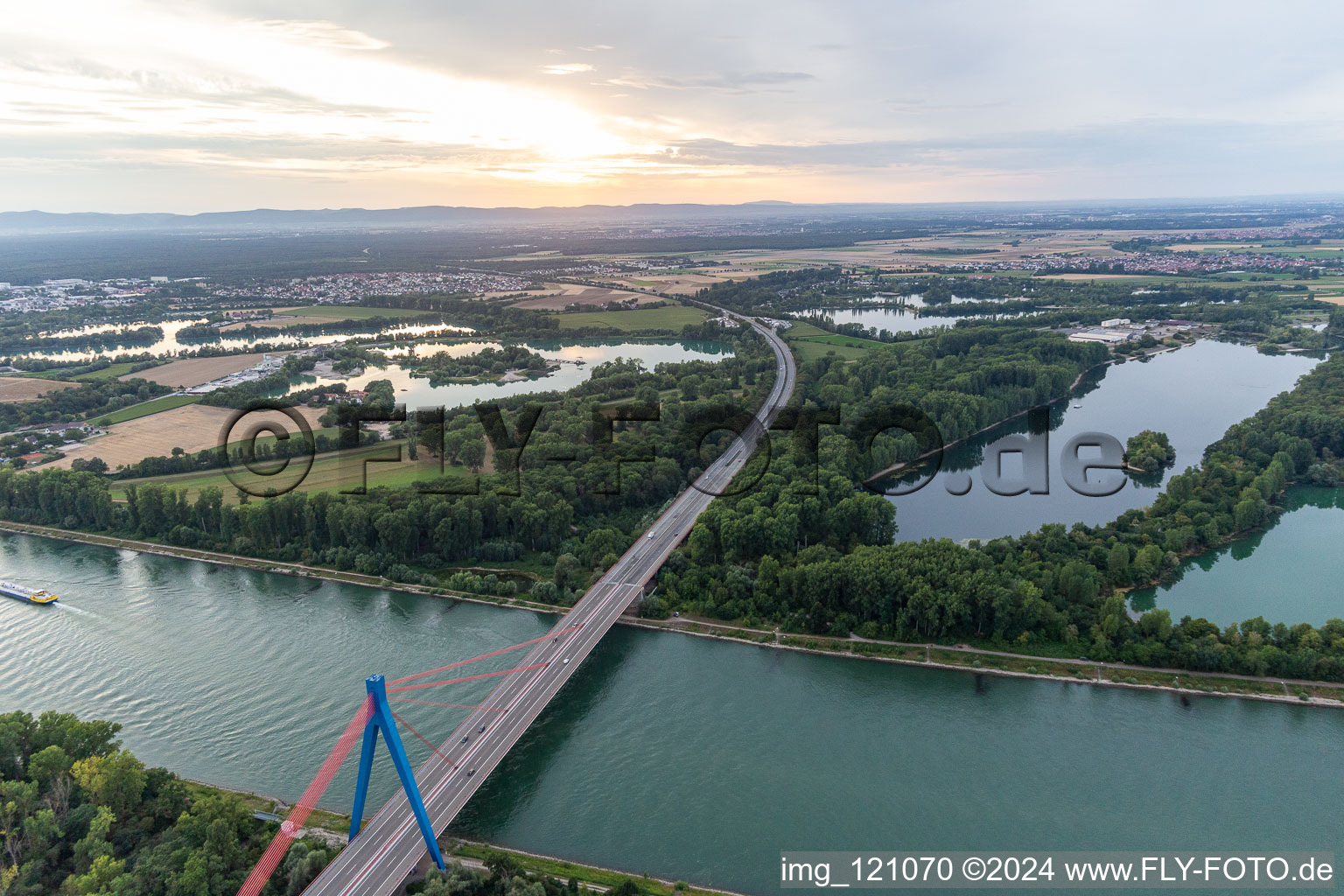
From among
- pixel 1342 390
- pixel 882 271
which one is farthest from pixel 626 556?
pixel 882 271

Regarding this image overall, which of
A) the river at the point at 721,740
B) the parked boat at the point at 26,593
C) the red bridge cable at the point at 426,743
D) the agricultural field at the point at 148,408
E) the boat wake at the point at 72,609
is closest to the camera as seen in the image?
the river at the point at 721,740

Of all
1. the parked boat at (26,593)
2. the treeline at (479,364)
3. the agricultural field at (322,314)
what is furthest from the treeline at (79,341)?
the parked boat at (26,593)

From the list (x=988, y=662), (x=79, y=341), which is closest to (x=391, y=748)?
(x=988, y=662)

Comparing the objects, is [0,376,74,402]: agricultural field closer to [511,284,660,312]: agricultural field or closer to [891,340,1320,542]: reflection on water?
[511,284,660,312]: agricultural field

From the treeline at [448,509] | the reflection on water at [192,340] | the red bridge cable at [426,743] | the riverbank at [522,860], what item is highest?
the reflection on water at [192,340]

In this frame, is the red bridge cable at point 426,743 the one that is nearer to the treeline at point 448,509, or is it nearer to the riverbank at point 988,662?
the riverbank at point 988,662
